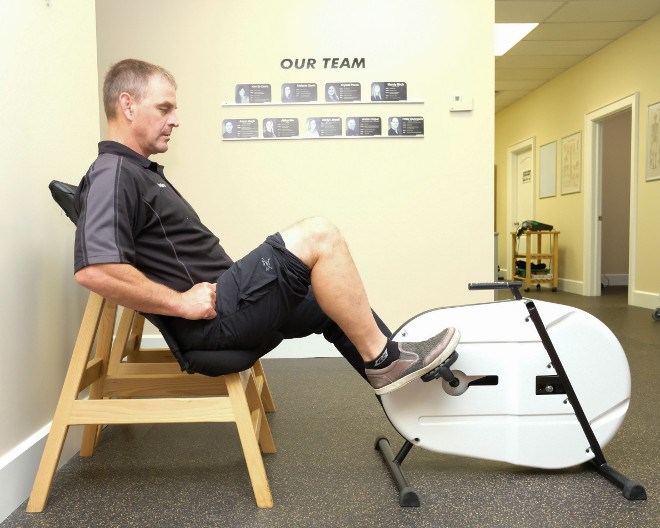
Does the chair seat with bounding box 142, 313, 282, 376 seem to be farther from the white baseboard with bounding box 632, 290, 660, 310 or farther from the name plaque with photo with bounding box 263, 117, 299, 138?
the white baseboard with bounding box 632, 290, 660, 310

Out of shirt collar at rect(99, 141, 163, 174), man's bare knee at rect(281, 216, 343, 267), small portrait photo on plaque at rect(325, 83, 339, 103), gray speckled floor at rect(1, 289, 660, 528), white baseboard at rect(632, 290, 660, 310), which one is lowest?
white baseboard at rect(632, 290, 660, 310)

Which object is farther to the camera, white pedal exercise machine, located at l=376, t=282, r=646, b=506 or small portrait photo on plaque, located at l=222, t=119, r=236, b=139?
small portrait photo on plaque, located at l=222, t=119, r=236, b=139

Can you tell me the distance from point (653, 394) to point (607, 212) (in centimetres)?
588

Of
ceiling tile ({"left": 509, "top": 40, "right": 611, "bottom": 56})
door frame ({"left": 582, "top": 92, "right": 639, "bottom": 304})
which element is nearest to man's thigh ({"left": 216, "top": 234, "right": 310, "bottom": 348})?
ceiling tile ({"left": 509, "top": 40, "right": 611, "bottom": 56})

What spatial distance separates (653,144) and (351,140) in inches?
135

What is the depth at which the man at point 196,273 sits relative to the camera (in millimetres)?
1399

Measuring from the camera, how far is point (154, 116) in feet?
5.43

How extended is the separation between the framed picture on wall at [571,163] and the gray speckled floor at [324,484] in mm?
5154

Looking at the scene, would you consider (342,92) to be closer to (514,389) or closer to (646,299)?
(514,389)

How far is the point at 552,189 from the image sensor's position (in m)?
7.82

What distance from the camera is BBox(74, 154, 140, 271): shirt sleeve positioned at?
54.2 inches

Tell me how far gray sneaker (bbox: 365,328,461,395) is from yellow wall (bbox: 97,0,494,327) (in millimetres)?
1986

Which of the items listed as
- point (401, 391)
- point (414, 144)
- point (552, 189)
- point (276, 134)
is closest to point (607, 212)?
point (552, 189)

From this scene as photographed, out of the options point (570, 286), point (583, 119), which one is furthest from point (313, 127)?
point (570, 286)
